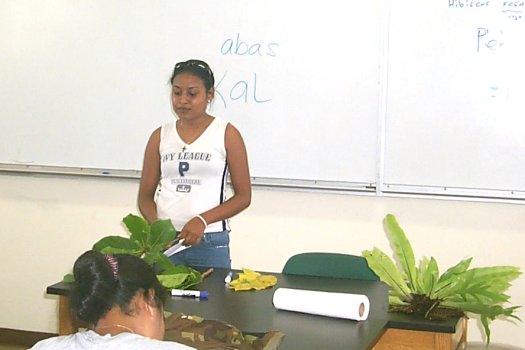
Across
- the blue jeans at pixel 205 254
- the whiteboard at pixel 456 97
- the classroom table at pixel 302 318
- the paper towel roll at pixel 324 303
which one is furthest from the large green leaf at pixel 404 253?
the whiteboard at pixel 456 97

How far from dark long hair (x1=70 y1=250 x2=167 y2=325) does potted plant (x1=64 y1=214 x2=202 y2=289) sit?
0.96m

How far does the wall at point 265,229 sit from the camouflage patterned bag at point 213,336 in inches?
63.7

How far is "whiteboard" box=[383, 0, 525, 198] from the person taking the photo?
3.52 m

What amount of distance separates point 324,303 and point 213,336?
16.1 inches

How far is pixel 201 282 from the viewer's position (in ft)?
9.34

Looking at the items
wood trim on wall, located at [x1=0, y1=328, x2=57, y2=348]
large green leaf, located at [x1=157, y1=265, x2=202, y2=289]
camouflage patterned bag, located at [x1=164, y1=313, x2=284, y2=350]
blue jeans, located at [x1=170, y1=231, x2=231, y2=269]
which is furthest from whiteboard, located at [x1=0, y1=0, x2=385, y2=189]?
camouflage patterned bag, located at [x1=164, y1=313, x2=284, y2=350]

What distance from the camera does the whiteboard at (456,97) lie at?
11.6 feet

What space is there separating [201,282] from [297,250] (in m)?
1.17

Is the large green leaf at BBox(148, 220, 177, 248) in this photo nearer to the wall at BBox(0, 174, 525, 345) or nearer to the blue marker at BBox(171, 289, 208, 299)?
the blue marker at BBox(171, 289, 208, 299)

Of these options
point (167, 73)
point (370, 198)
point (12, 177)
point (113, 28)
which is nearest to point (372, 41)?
point (370, 198)

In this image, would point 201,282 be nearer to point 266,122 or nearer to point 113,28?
point 266,122

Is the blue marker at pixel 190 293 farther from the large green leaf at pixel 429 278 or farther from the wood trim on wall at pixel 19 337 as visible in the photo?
the wood trim on wall at pixel 19 337

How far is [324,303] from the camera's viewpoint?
2479mm

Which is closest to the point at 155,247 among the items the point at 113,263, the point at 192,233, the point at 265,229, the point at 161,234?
the point at 161,234
